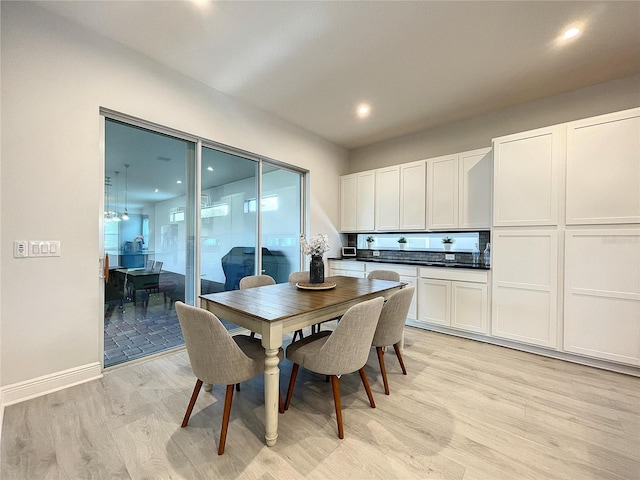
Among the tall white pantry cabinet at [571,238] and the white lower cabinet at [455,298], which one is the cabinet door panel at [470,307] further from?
the tall white pantry cabinet at [571,238]

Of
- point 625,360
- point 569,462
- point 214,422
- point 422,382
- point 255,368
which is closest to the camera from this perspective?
point 569,462

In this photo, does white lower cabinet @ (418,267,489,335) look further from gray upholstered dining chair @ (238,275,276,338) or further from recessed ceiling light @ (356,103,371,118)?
recessed ceiling light @ (356,103,371,118)

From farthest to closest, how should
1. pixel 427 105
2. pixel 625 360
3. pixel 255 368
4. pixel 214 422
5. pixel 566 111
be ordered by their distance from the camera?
pixel 427 105
pixel 566 111
pixel 625 360
pixel 214 422
pixel 255 368

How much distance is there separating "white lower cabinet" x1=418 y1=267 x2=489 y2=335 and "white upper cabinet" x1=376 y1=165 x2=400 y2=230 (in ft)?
3.25

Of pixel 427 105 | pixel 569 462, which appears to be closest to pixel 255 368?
pixel 569 462

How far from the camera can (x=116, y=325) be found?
8.61 feet

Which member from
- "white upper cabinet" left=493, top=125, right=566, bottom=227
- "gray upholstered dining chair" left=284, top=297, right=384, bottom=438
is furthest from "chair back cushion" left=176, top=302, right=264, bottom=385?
"white upper cabinet" left=493, top=125, right=566, bottom=227

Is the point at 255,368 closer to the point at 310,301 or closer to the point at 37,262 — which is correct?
the point at 310,301

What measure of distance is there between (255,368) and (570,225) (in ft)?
10.5

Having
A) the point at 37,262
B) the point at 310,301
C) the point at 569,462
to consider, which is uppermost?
the point at 37,262

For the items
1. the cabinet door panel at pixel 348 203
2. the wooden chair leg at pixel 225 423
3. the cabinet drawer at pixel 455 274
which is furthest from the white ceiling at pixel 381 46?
the wooden chair leg at pixel 225 423

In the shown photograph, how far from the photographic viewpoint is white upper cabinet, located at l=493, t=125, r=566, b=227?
278 centimetres

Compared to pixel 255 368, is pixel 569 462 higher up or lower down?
lower down

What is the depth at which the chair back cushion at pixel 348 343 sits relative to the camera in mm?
1630
